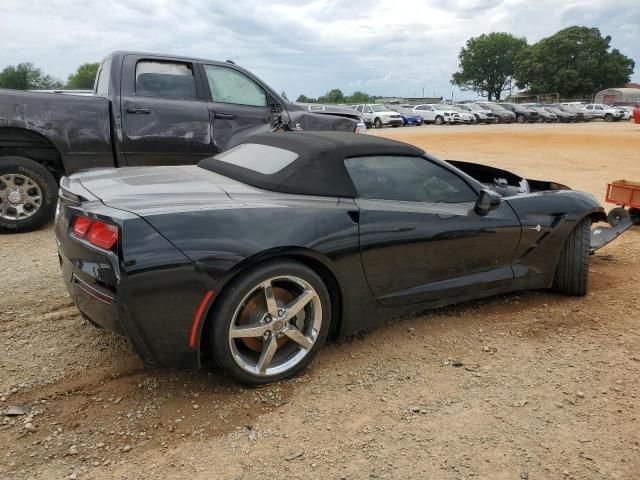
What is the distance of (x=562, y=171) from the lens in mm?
12000

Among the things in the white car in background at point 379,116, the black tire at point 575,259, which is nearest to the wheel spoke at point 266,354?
the black tire at point 575,259

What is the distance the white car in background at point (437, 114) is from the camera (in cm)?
3872

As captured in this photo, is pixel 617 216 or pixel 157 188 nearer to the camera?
pixel 157 188

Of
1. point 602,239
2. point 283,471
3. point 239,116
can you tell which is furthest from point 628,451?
point 239,116

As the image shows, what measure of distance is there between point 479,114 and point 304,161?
39971mm

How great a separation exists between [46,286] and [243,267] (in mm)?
2368

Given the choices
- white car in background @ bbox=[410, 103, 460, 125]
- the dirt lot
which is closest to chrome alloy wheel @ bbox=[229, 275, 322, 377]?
the dirt lot

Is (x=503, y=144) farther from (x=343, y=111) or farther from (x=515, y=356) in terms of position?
(x=515, y=356)

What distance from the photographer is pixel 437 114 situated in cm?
3919

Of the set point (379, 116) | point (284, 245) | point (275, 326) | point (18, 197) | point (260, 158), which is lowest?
point (275, 326)

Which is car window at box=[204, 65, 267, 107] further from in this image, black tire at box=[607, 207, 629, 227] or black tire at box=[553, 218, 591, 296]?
black tire at box=[607, 207, 629, 227]

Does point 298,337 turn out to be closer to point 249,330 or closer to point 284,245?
point 249,330

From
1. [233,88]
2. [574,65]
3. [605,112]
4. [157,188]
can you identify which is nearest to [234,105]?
[233,88]

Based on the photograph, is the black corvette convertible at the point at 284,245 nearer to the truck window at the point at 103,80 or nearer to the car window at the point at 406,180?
the car window at the point at 406,180
